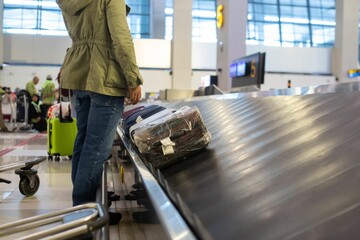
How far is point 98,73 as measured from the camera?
6.97 feet

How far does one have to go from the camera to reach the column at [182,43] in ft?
49.2

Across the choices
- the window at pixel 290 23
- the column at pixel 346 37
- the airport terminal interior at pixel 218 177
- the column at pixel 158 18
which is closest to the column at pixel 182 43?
the column at pixel 158 18

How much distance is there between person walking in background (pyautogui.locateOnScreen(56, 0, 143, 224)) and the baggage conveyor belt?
0.54 meters

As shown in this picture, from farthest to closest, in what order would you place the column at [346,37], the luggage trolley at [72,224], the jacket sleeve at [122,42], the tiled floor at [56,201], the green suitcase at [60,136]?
the column at [346,37] → the green suitcase at [60,136] → the tiled floor at [56,201] → the jacket sleeve at [122,42] → the luggage trolley at [72,224]

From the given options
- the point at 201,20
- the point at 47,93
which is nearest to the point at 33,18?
the point at 201,20

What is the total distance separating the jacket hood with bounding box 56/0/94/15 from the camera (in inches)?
85.4

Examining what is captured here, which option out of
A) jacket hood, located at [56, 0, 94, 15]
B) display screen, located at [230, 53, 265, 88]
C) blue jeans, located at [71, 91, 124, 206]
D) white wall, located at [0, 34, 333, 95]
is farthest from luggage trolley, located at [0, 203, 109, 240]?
white wall, located at [0, 34, 333, 95]

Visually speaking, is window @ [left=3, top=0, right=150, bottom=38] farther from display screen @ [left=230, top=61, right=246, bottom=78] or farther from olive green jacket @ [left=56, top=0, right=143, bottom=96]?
olive green jacket @ [left=56, top=0, right=143, bottom=96]

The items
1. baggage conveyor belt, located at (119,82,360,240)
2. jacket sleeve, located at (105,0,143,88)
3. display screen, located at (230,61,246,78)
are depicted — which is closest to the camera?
baggage conveyor belt, located at (119,82,360,240)

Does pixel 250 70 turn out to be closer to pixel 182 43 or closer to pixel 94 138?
pixel 182 43

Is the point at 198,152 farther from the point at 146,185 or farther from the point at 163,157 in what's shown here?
the point at 146,185

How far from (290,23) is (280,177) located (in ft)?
67.4

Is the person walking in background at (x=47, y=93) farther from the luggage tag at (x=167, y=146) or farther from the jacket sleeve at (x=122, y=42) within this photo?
the luggage tag at (x=167, y=146)

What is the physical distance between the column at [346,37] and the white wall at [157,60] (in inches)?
34.3
